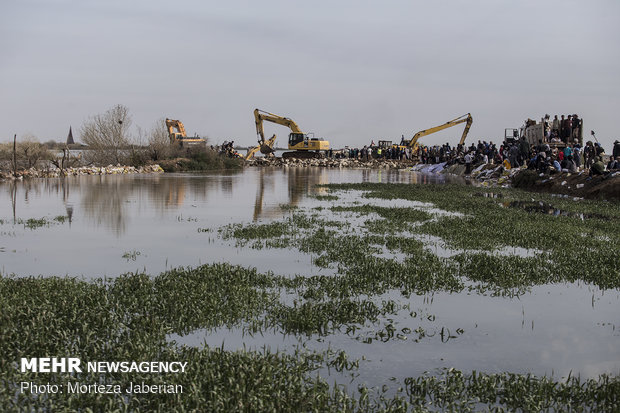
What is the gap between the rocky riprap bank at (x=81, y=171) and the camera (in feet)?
130

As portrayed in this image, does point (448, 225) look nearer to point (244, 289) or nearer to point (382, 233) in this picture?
point (382, 233)

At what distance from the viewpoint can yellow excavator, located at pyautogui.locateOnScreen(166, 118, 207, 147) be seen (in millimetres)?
70438

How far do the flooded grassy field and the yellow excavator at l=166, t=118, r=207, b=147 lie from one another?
179 ft

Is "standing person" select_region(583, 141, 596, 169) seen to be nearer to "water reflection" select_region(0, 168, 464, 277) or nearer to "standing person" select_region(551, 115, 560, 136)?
"standing person" select_region(551, 115, 560, 136)

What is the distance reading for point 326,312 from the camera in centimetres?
802

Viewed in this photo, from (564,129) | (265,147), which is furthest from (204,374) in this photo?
(265,147)

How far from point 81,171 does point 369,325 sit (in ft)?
146

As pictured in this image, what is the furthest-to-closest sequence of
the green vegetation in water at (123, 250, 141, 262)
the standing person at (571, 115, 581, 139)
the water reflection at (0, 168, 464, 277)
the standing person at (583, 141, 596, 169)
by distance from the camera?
the standing person at (571, 115, 581, 139) < the standing person at (583, 141, 596, 169) < the green vegetation in water at (123, 250, 141, 262) < the water reflection at (0, 168, 464, 277)

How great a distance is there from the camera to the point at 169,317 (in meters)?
7.61

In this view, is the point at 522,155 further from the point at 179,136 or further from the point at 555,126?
the point at 179,136

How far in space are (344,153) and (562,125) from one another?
56501mm

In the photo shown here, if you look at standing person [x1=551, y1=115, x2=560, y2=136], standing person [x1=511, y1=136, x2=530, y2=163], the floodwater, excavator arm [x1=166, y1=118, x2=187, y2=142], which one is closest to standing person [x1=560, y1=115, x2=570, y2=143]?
standing person [x1=551, y1=115, x2=560, y2=136]

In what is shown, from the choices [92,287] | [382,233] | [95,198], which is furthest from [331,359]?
[95,198]

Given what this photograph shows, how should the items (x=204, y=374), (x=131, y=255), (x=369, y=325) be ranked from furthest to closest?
(x=131, y=255) < (x=369, y=325) < (x=204, y=374)
